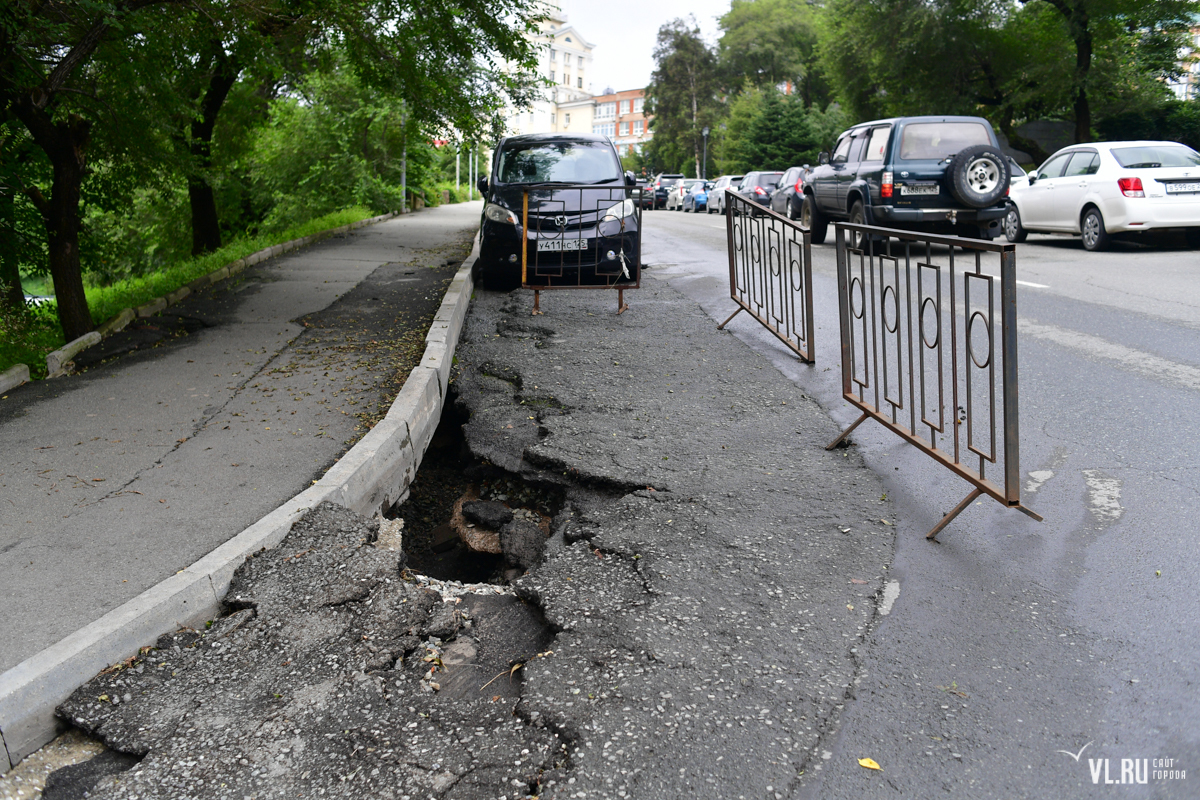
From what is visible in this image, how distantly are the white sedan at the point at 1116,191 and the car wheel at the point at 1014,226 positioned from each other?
18.9 inches

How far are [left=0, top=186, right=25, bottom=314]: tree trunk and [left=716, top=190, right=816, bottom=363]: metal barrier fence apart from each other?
7418 millimetres

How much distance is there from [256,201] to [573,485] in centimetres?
2783

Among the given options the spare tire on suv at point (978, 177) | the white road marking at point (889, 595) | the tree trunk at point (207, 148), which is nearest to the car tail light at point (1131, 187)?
the spare tire on suv at point (978, 177)

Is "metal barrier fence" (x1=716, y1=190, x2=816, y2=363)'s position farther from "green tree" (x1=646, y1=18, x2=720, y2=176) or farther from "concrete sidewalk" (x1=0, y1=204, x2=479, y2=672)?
"green tree" (x1=646, y1=18, x2=720, y2=176)

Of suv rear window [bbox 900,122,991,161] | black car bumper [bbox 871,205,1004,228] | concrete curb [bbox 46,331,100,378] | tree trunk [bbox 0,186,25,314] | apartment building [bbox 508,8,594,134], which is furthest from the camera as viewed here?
apartment building [bbox 508,8,594,134]

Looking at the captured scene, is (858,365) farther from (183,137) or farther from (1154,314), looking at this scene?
(183,137)

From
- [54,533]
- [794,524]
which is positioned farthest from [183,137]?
[794,524]

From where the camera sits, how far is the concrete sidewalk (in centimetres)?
384

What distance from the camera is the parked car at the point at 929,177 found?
13.1m

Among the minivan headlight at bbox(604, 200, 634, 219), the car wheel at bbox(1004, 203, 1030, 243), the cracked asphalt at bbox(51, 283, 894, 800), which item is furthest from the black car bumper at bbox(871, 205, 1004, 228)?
the cracked asphalt at bbox(51, 283, 894, 800)

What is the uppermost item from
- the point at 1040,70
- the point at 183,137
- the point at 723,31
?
the point at 723,31

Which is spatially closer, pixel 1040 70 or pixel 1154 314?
pixel 1154 314

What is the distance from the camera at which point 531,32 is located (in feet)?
43.6

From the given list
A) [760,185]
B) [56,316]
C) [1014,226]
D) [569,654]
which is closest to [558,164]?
[56,316]
